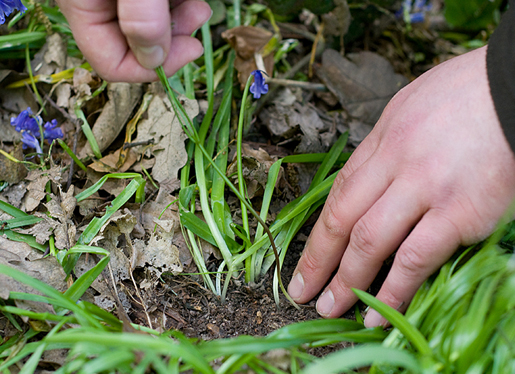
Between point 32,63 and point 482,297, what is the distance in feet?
8.21

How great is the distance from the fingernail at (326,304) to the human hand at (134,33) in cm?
116

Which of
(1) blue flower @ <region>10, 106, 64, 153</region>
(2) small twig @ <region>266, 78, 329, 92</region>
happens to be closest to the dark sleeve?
(2) small twig @ <region>266, 78, 329, 92</region>

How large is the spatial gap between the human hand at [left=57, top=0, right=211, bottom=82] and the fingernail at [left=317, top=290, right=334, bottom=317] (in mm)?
1155

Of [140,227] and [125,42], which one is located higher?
[125,42]

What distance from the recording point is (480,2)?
295 cm

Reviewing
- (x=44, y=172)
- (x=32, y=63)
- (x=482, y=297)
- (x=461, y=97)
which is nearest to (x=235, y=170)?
(x=44, y=172)

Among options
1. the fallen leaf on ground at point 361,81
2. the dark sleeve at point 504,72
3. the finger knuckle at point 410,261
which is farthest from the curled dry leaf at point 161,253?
the fallen leaf on ground at point 361,81

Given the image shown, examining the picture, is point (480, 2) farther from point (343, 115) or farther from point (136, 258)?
point (136, 258)

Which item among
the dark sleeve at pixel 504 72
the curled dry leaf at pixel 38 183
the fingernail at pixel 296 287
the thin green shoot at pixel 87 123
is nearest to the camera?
the dark sleeve at pixel 504 72

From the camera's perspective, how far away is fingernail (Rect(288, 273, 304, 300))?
156 centimetres

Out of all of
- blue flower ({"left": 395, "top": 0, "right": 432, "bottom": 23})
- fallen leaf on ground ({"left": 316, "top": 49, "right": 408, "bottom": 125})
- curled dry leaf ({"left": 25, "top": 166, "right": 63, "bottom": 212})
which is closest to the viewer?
curled dry leaf ({"left": 25, "top": 166, "right": 63, "bottom": 212})

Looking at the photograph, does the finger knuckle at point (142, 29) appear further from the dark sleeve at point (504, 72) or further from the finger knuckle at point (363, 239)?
the dark sleeve at point (504, 72)

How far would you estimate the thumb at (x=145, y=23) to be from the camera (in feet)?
4.12

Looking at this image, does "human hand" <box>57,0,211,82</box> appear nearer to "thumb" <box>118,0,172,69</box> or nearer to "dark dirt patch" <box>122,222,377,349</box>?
"thumb" <box>118,0,172,69</box>
